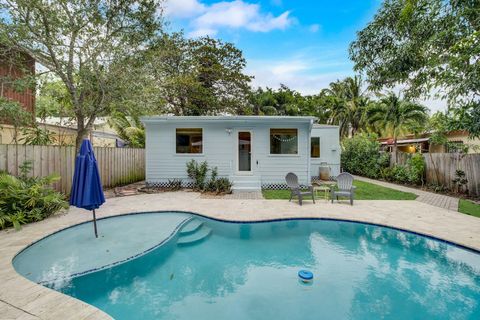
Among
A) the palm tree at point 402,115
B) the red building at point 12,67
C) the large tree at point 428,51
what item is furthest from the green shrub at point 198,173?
the palm tree at point 402,115

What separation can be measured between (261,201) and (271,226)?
94.2 inches

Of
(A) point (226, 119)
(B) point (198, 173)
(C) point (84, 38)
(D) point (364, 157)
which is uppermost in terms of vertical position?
(C) point (84, 38)

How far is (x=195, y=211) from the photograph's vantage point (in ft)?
24.5

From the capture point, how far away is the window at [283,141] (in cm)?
1153

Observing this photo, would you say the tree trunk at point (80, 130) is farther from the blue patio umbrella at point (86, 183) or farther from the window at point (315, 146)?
the window at point (315, 146)

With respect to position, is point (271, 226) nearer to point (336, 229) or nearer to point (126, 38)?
point (336, 229)

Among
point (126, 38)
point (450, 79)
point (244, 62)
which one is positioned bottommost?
point (450, 79)

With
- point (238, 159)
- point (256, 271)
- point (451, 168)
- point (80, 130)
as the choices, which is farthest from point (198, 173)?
point (451, 168)

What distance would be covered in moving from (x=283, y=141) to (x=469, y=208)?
7109mm

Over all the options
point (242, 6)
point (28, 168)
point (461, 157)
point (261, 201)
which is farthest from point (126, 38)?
point (461, 157)

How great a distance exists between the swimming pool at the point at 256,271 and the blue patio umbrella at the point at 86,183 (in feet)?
3.20

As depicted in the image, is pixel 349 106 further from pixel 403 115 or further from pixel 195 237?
pixel 195 237

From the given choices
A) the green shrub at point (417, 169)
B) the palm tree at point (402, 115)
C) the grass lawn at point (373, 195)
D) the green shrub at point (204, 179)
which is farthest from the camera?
the palm tree at point (402, 115)

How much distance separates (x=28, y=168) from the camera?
6.81 meters
